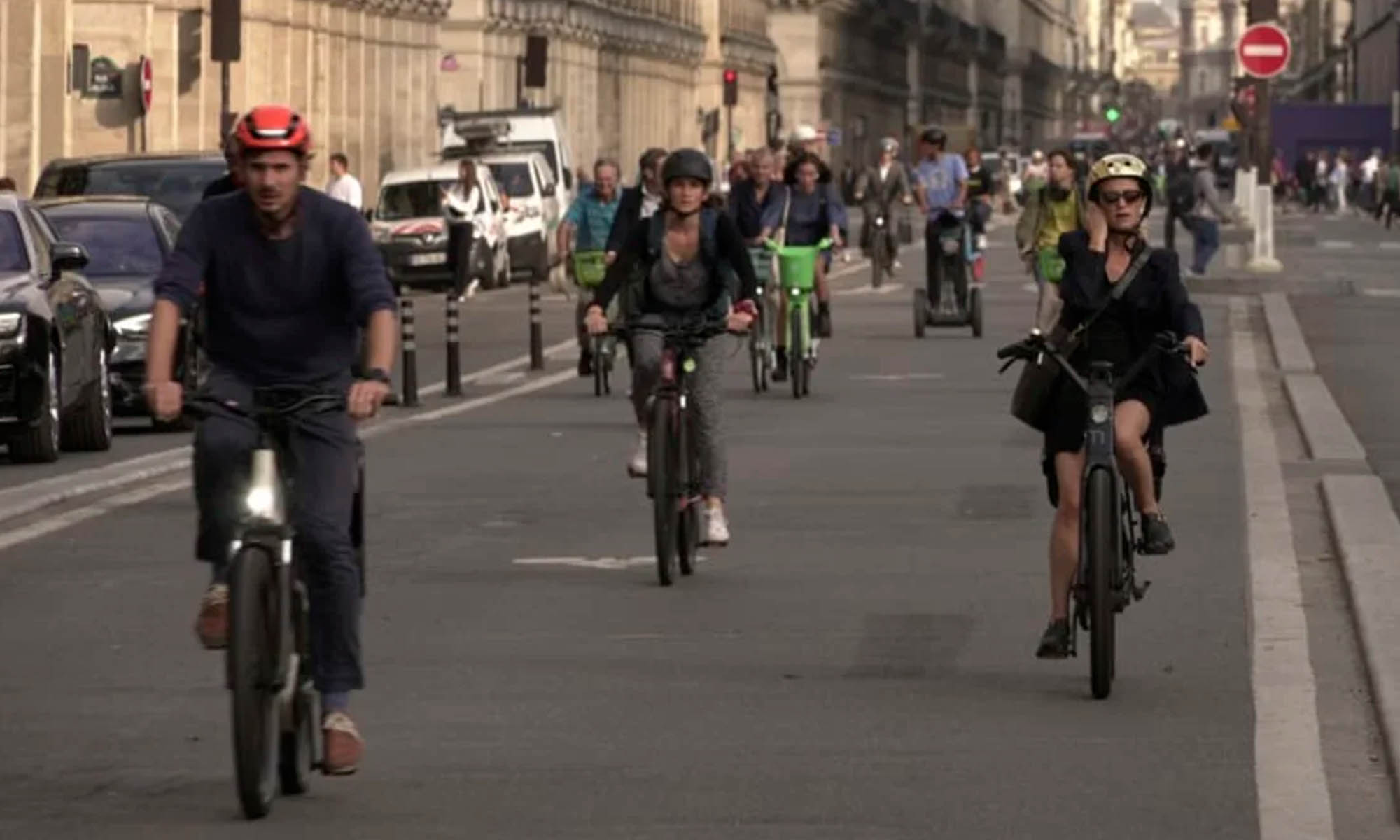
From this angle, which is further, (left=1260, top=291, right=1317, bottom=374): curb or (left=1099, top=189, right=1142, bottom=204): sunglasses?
(left=1260, top=291, right=1317, bottom=374): curb

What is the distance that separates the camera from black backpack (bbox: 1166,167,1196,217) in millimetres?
52844

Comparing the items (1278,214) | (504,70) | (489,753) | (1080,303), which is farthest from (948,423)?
A: (1278,214)

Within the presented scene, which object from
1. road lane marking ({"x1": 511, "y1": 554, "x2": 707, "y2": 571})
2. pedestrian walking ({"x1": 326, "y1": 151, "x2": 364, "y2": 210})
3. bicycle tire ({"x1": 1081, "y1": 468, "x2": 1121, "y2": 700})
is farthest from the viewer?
pedestrian walking ({"x1": 326, "y1": 151, "x2": 364, "y2": 210})

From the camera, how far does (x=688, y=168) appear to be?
1694cm

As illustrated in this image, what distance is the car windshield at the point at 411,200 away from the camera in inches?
2205

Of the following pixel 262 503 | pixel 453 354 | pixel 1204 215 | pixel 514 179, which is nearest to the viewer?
pixel 262 503

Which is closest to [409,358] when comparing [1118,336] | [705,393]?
[705,393]

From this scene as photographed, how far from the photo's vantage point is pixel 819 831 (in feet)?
32.3

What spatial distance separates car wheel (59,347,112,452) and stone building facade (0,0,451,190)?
28.0 meters

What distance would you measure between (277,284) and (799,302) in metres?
19.2

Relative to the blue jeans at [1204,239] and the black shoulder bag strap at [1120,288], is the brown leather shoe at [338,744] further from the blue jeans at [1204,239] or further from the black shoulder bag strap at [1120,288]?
the blue jeans at [1204,239]

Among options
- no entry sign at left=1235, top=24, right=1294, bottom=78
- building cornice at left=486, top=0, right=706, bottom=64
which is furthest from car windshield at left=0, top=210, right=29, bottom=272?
building cornice at left=486, top=0, right=706, bottom=64

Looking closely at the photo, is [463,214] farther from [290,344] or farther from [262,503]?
[262,503]

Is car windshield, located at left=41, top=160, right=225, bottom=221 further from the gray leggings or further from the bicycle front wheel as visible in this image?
the bicycle front wheel
